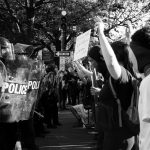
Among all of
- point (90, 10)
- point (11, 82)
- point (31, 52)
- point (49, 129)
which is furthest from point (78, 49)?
point (90, 10)

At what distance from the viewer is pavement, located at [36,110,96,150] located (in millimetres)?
7297

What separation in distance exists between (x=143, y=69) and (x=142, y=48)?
119 mm

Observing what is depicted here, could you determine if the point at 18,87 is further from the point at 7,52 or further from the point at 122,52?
the point at 122,52

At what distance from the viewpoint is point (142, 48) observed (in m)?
2.14

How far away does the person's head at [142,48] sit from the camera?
211 centimetres

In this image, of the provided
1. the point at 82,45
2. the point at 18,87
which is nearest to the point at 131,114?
the point at 18,87

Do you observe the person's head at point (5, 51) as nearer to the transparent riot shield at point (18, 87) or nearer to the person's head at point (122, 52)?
the transparent riot shield at point (18, 87)

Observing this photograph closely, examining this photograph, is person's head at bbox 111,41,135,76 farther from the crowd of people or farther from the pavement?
the pavement

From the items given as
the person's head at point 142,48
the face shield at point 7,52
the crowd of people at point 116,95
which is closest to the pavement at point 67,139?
the crowd of people at point 116,95

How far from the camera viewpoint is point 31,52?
5.15 metres

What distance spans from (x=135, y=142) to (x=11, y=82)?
180 centimetres

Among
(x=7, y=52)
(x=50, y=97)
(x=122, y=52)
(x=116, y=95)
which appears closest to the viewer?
(x=116, y=95)

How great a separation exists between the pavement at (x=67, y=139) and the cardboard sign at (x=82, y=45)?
246 cm

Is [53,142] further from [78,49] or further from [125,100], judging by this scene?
[125,100]
